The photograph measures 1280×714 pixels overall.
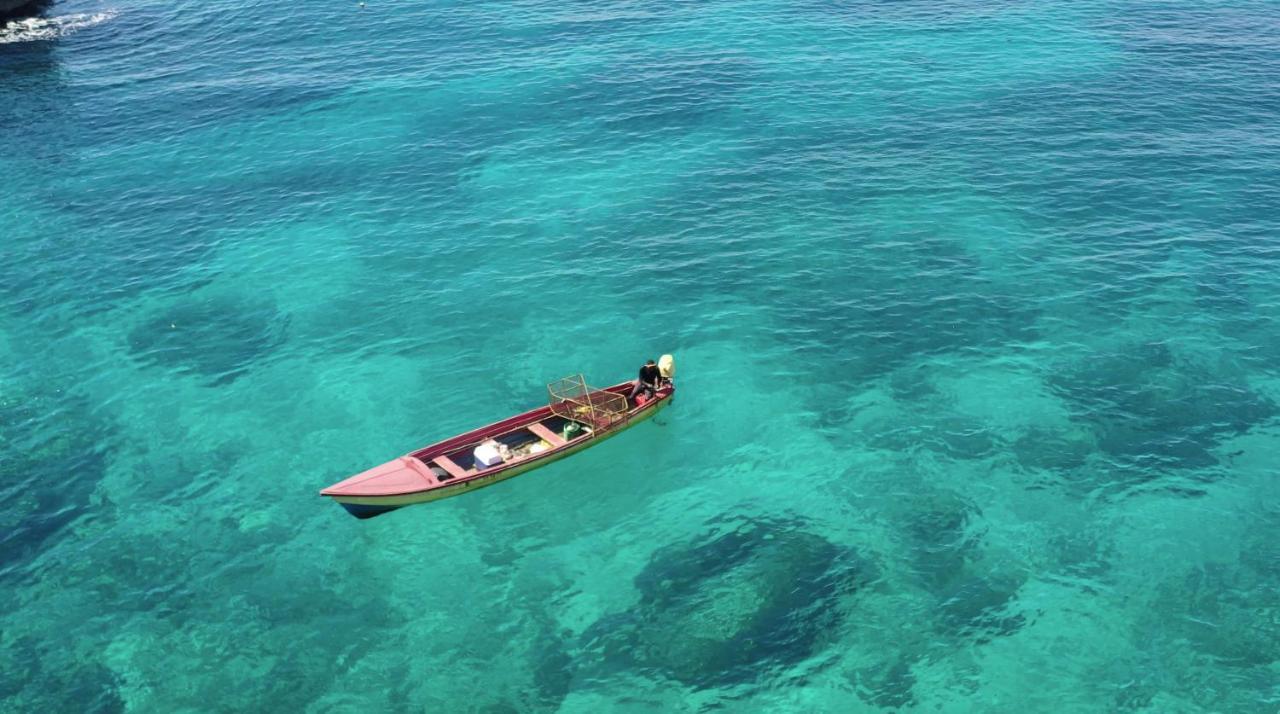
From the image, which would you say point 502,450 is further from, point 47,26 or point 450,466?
point 47,26

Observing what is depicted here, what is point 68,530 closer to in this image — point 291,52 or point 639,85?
point 639,85

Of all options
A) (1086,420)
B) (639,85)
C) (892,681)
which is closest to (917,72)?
(639,85)

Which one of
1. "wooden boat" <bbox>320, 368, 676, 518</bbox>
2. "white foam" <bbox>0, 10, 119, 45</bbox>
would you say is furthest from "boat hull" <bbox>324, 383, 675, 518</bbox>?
"white foam" <bbox>0, 10, 119, 45</bbox>

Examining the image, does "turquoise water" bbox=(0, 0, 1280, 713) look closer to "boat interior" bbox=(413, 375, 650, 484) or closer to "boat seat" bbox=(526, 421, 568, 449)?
"boat seat" bbox=(526, 421, 568, 449)

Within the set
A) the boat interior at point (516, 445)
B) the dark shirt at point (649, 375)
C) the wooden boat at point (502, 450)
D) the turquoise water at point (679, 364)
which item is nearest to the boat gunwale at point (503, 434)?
the wooden boat at point (502, 450)

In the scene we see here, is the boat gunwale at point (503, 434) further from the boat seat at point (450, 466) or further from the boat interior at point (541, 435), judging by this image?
the boat seat at point (450, 466)
